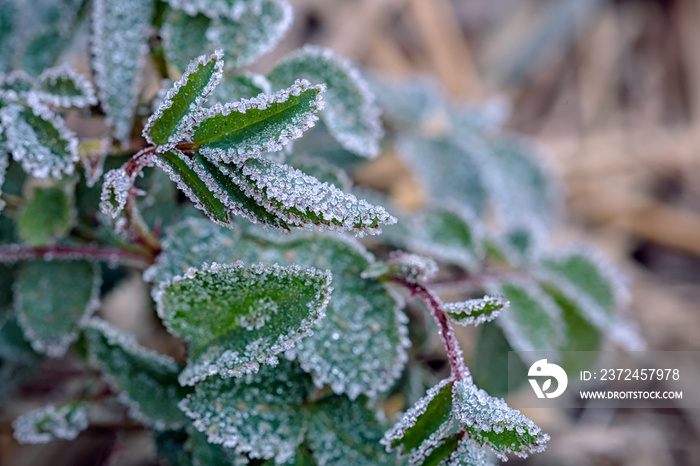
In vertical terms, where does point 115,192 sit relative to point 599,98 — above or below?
below

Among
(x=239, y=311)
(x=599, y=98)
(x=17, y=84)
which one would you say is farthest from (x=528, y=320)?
(x=599, y=98)

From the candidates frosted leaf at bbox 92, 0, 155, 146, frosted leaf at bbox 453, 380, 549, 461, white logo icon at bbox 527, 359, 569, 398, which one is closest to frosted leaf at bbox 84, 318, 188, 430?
frosted leaf at bbox 92, 0, 155, 146

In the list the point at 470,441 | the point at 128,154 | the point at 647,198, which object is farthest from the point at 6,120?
the point at 647,198

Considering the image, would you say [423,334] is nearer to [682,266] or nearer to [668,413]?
[668,413]

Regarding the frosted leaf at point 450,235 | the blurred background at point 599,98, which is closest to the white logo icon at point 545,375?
the frosted leaf at point 450,235

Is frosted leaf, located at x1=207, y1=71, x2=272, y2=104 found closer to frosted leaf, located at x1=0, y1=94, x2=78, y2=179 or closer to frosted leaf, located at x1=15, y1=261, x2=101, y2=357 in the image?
frosted leaf, located at x1=0, y1=94, x2=78, y2=179

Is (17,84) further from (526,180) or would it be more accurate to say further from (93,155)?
(526,180)
